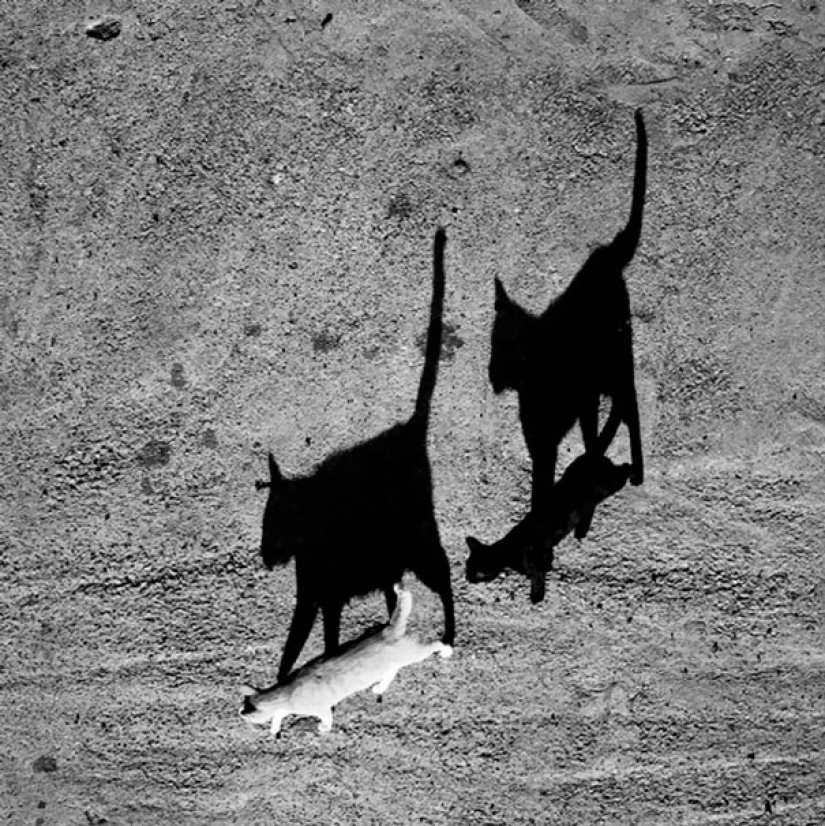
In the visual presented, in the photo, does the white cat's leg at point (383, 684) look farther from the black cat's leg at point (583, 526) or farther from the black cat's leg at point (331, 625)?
the black cat's leg at point (583, 526)

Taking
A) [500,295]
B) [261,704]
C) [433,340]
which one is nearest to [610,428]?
[500,295]

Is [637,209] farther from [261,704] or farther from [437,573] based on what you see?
[261,704]

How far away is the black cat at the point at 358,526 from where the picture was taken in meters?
6.48

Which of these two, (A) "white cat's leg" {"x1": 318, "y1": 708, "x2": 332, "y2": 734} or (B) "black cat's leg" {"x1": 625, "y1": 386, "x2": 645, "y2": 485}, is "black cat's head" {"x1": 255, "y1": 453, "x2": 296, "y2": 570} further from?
(B) "black cat's leg" {"x1": 625, "y1": 386, "x2": 645, "y2": 485}

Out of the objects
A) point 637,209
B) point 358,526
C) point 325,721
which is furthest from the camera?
point 358,526

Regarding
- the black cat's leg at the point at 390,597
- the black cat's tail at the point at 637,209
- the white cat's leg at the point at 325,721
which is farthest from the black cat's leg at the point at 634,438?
the white cat's leg at the point at 325,721

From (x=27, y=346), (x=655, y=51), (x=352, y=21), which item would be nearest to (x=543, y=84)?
(x=655, y=51)

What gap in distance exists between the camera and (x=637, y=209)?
6418 millimetres

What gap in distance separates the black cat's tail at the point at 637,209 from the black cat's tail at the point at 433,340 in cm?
121

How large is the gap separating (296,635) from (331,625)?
253 mm

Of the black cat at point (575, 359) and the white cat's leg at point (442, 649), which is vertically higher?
the black cat at point (575, 359)

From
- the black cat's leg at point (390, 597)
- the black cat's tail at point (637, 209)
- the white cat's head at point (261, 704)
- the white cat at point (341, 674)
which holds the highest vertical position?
the black cat's tail at point (637, 209)

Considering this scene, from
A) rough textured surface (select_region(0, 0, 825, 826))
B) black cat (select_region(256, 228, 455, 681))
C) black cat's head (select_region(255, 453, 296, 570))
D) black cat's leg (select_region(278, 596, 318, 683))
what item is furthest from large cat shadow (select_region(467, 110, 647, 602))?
black cat's head (select_region(255, 453, 296, 570))

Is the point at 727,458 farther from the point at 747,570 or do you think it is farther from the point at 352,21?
the point at 352,21
